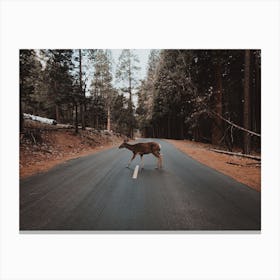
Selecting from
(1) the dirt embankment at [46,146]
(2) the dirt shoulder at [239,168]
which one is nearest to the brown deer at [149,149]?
(2) the dirt shoulder at [239,168]

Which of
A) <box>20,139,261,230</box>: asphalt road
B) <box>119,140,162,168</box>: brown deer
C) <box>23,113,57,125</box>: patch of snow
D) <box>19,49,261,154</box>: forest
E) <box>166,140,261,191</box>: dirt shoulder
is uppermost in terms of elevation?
<box>19,49,261,154</box>: forest

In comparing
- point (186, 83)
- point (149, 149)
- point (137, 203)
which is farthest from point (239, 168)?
point (137, 203)

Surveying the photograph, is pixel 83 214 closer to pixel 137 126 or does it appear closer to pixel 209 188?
pixel 209 188

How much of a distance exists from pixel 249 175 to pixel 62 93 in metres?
7.14

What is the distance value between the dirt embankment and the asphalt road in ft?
1.58

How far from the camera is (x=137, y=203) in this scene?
273cm

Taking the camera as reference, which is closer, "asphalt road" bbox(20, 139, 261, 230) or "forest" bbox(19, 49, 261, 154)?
"asphalt road" bbox(20, 139, 261, 230)

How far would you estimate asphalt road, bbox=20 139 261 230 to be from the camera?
7.63 feet

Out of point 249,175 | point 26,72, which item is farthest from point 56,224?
point 249,175

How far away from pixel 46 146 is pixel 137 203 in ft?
14.7

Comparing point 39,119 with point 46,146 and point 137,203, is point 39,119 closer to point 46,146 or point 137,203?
point 46,146

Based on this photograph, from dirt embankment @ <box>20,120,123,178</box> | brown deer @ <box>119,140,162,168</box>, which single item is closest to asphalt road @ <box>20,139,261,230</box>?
dirt embankment @ <box>20,120,123,178</box>

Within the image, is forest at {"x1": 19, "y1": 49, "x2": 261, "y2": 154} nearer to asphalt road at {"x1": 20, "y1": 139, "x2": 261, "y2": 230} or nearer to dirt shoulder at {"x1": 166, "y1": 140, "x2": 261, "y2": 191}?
dirt shoulder at {"x1": 166, "y1": 140, "x2": 261, "y2": 191}
